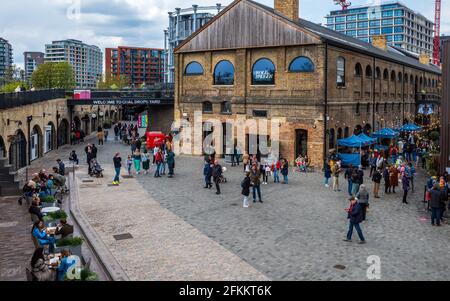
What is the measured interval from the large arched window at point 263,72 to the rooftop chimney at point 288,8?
378 cm

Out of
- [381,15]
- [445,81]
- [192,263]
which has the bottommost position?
[192,263]

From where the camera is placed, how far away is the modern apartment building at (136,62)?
193 meters

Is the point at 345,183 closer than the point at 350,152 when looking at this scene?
Yes

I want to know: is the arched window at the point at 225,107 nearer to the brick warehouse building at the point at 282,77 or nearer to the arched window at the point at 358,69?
the brick warehouse building at the point at 282,77

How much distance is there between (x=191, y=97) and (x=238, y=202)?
17.5m

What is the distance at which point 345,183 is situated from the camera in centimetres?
2347

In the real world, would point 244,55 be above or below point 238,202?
above

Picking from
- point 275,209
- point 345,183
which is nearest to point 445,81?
point 345,183

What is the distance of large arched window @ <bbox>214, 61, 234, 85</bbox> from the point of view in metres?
32.3

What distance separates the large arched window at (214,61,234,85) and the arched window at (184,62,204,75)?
146 cm

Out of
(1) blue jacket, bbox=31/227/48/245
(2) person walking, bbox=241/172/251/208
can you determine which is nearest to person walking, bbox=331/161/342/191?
(2) person walking, bbox=241/172/251/208

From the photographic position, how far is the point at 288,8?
103 ft
